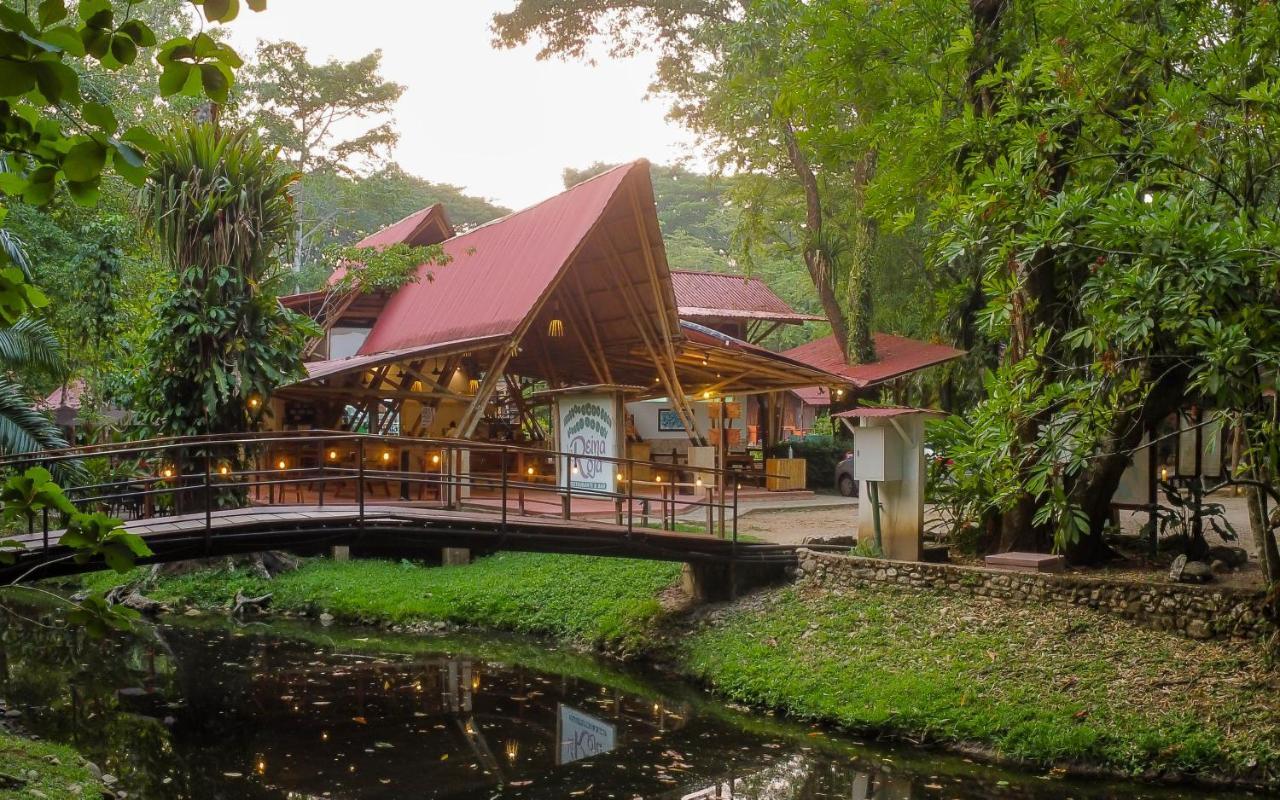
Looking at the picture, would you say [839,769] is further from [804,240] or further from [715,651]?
[804,240]

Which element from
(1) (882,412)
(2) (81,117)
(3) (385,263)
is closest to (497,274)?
(3) (385,263)

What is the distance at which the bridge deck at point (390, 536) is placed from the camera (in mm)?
9477

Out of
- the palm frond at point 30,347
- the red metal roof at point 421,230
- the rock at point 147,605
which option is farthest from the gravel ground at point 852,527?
the red metal roof at point 421,230

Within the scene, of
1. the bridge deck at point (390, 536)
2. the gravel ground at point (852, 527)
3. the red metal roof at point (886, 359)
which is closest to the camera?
the bridge deck at point (390, 536)

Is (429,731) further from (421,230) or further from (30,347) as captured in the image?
(421,230)

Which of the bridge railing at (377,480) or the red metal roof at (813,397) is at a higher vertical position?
the red metal roof at (813,397)

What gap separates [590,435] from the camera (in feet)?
49.5

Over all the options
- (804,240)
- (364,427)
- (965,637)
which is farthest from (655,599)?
(804,240)

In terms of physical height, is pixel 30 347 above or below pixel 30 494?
above

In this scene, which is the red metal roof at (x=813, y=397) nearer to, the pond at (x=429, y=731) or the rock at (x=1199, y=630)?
the pond at (x=429, y=731)

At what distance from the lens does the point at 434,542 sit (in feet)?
35.8

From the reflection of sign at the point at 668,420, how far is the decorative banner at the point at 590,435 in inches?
353

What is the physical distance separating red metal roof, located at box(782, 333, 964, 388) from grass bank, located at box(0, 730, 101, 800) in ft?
47.1

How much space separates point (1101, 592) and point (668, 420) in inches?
608
